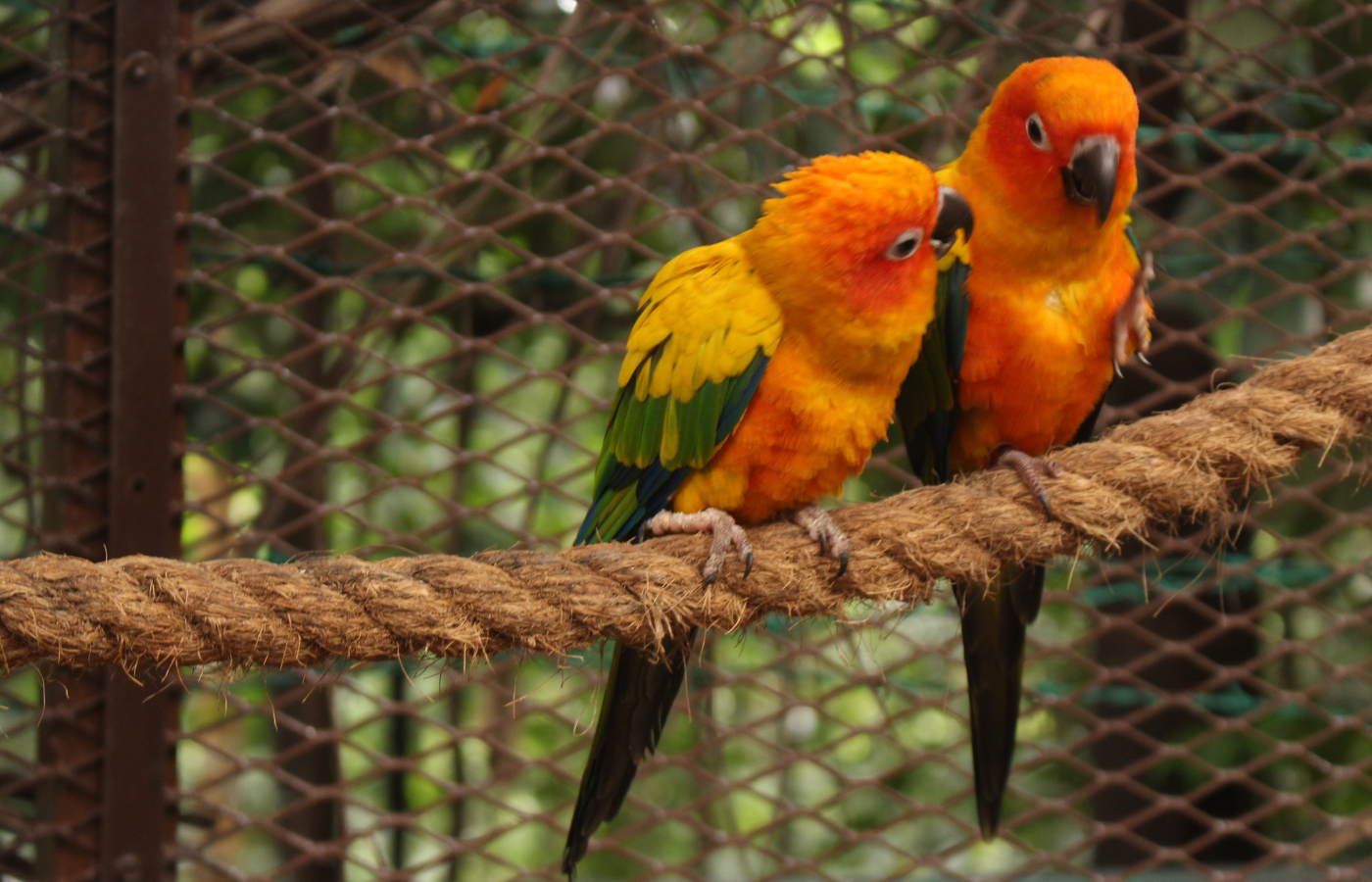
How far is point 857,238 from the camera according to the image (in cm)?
107

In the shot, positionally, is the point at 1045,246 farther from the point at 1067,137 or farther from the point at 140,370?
the point at 140,370

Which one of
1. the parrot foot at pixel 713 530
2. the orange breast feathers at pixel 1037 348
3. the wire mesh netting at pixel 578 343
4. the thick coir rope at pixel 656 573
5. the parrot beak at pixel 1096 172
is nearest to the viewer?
the thick coir rope at pixel 656 573

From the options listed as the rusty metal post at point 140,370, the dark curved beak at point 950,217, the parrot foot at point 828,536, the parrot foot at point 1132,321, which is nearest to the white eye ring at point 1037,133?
the dark curved beak at point 950,217

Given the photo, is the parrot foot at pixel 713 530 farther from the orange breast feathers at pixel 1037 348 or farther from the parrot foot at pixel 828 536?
the orange breast feathers at pixel 1037 348

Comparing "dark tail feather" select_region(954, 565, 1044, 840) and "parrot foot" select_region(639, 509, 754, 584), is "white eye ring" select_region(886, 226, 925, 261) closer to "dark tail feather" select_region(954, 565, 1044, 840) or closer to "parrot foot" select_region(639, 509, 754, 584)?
"parrot foot" select_region(639, 509, 754, 584)

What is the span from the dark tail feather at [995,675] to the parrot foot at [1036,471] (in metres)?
0.21

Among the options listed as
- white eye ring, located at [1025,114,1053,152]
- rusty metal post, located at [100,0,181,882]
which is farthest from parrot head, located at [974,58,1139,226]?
rusty metal post, located at [100,0,181,882]

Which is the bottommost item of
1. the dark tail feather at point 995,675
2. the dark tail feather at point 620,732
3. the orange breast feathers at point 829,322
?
the dark tail feather at point 995,675

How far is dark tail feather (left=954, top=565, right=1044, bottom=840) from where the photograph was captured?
1.29m

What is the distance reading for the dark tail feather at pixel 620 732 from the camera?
1119 millimetres

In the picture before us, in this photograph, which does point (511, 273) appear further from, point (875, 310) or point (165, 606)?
point (165, 606)

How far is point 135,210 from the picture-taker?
1638mm

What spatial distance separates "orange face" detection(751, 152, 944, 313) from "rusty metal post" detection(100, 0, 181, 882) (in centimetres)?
107

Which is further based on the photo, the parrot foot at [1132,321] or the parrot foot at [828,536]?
the parrot foot at [1132,321]
